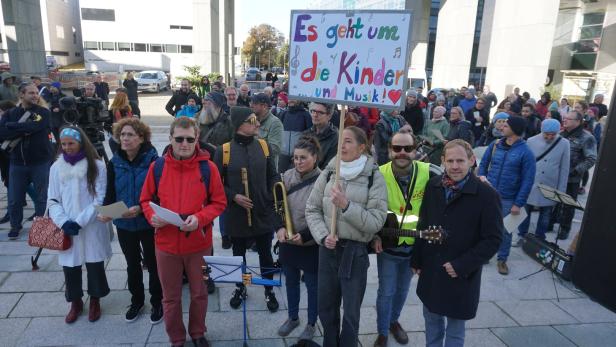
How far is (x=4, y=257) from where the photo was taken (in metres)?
5.12

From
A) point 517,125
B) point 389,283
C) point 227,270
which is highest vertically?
point 517,125

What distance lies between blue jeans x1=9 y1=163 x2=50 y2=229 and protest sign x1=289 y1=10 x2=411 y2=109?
461 cm

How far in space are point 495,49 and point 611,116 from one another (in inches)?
731

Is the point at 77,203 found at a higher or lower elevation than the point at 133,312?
higher

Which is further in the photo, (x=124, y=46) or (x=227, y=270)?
(x=124, y=46)

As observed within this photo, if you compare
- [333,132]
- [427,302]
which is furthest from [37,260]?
[427,302]

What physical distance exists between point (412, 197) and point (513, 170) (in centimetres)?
227

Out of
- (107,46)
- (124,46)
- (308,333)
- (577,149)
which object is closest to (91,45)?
(107,46)

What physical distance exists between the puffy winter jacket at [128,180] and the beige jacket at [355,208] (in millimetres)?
1586

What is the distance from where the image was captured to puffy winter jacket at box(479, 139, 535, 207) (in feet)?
15.7

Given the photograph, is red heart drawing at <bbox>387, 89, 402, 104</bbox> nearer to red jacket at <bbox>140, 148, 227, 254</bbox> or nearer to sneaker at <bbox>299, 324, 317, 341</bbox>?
red jacket at <bbox>140, 148, 227, 254</bbox>

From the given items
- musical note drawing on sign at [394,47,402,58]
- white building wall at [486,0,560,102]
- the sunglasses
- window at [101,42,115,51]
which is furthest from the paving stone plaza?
window at [101,42,115,51]

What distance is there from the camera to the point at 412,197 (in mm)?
3291

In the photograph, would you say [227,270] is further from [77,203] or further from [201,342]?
[77,203]
